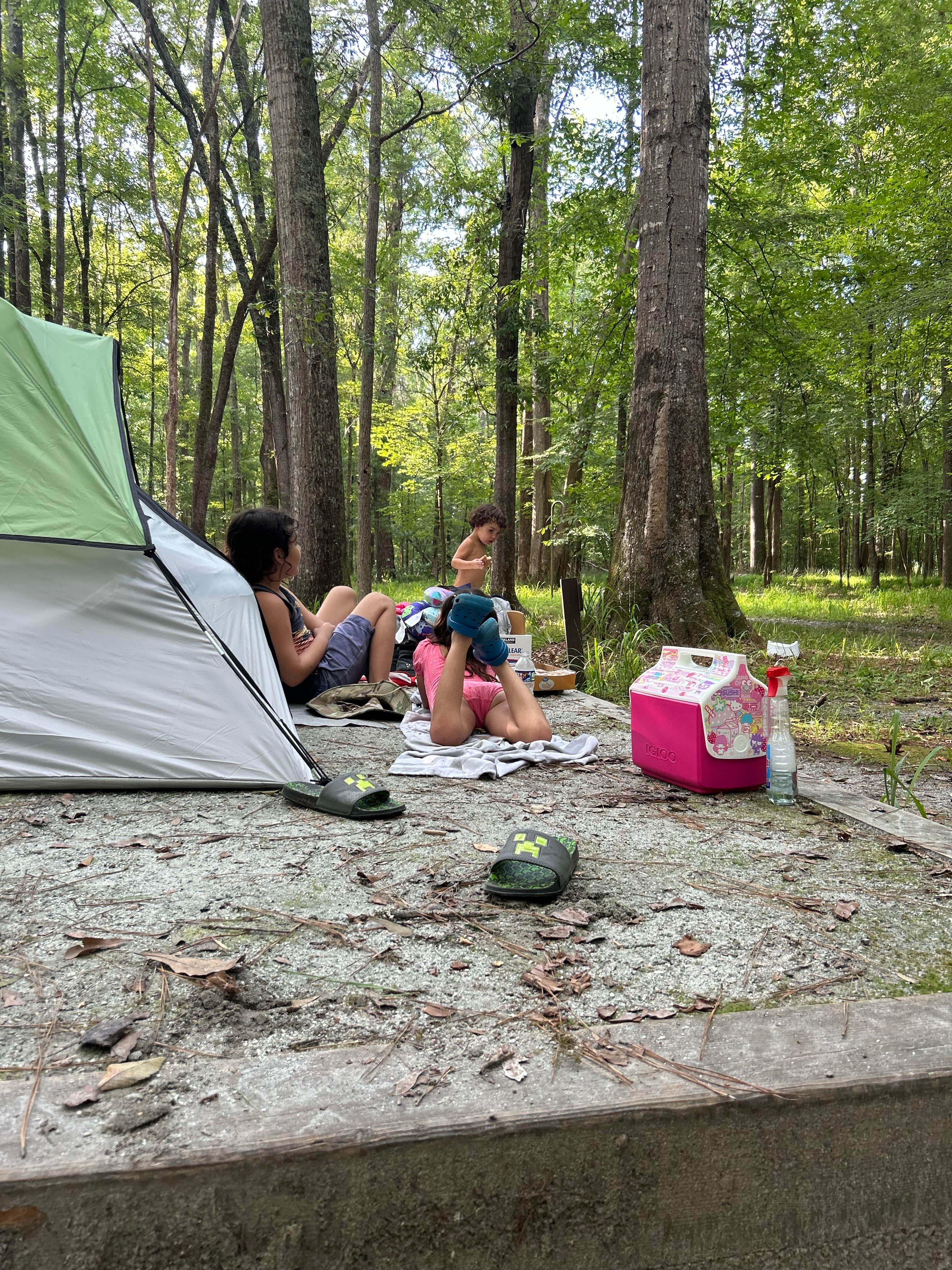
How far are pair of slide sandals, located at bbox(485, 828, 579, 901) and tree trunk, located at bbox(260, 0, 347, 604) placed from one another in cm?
537

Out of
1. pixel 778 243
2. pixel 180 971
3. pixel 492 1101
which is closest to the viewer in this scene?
pixel 492 1101

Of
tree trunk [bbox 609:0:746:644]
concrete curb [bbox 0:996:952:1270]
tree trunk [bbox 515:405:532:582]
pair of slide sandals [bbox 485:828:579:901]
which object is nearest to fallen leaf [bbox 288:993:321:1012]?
concrete curb [bbox 0:996:952:1270]

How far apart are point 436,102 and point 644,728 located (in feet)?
44.7

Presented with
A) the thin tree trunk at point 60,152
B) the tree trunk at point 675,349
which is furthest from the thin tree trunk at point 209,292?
→ the tree trunk at point 675,349

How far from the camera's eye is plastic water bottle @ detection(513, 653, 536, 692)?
4.58 m

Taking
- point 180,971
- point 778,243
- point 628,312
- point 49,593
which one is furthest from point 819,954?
point 778,243

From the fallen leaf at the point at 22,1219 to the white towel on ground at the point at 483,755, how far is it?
228cm

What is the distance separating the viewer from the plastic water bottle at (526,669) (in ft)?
15.0

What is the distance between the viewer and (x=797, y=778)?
293cm

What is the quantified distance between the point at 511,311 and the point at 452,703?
6999mm

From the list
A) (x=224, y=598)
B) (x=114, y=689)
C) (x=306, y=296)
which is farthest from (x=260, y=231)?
(x=114, y=689)

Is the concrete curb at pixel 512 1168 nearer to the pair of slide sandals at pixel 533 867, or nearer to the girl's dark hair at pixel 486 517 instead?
the pair of slide sandals at pixel 533 867

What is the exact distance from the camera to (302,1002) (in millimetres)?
1398

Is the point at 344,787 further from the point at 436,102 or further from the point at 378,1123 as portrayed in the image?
the point at 436,102
